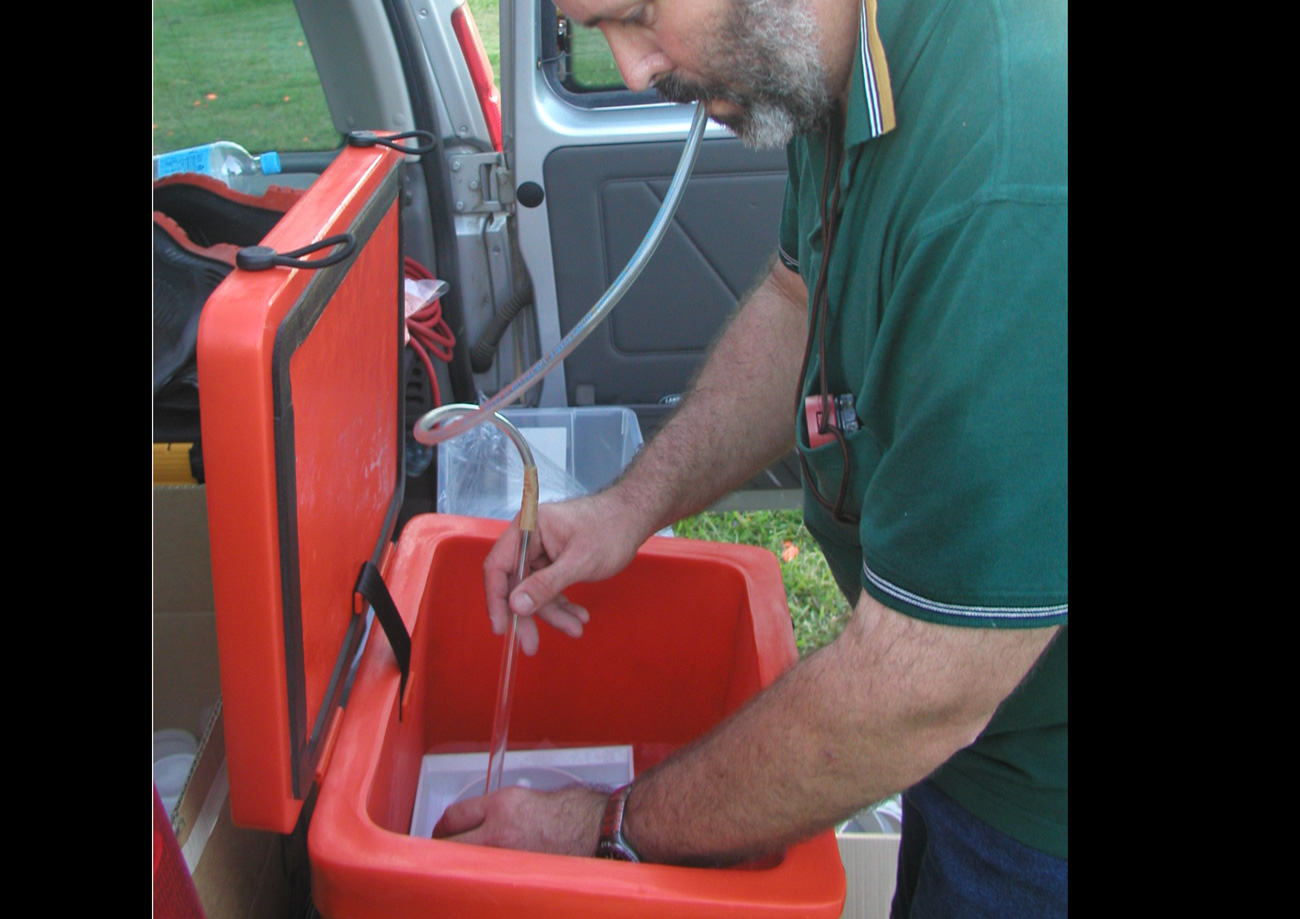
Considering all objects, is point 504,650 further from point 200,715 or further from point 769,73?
point 769,73

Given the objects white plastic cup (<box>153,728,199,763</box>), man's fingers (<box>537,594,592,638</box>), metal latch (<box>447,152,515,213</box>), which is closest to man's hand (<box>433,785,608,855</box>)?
man's fingers (<box>537,594,592,638</box>)

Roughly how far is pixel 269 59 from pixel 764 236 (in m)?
1.66

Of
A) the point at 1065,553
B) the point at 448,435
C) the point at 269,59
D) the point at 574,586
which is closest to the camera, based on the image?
the point at 1065,553

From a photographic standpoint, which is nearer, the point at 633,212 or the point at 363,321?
the point at 363,321

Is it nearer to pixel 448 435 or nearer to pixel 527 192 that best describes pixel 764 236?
pixel 527 192

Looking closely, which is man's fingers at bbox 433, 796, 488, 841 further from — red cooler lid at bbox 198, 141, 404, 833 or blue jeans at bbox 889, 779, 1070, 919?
blue jeans at bbox 889, 779, 1070, 919

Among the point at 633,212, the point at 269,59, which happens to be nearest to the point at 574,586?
the point at 633,212

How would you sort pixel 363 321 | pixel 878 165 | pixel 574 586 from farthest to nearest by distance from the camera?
pixel 574 586, pixel 363 321, pixel 878 165

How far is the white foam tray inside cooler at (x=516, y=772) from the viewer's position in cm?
101

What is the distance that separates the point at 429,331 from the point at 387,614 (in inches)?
46.4

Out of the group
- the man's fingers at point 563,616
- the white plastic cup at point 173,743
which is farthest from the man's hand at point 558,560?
Result: the white plastic cup at point 173,743

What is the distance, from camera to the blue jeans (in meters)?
0.80

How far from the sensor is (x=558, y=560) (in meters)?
0.97

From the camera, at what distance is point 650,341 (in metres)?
2.11
